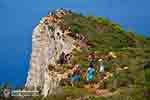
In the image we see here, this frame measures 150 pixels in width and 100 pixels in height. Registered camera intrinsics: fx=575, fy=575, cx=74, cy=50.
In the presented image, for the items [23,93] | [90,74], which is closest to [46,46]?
[23,93]

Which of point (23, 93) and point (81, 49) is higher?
point (81, 49)

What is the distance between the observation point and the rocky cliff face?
56875 mm

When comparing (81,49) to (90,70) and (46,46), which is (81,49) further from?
(46,46)

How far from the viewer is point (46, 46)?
69312 millimetres

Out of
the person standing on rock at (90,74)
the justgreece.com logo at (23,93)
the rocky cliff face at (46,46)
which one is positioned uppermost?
the rocky cliff face at (46,46)

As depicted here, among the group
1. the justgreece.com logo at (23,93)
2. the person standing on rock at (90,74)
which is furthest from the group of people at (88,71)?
the justgreece.com logo at (23,93)

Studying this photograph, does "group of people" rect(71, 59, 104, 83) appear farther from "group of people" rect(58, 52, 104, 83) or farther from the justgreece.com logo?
the justgreece.com logo

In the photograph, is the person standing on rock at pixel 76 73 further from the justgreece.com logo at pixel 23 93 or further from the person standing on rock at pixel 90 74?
the justgreece.com logo at pixel 23 93

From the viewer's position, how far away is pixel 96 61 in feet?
141

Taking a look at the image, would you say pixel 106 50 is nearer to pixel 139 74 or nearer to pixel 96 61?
pixel 96 61

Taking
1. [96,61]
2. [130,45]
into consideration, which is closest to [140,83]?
[96,61]

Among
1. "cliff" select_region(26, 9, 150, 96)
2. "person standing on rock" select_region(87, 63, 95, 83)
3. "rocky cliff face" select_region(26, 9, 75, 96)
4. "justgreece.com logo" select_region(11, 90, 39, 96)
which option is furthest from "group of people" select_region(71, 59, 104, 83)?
"justgreece.com logo" select_region(11, 90, 39, 96)

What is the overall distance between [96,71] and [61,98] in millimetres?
9247

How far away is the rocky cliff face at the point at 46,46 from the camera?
56875 mm
